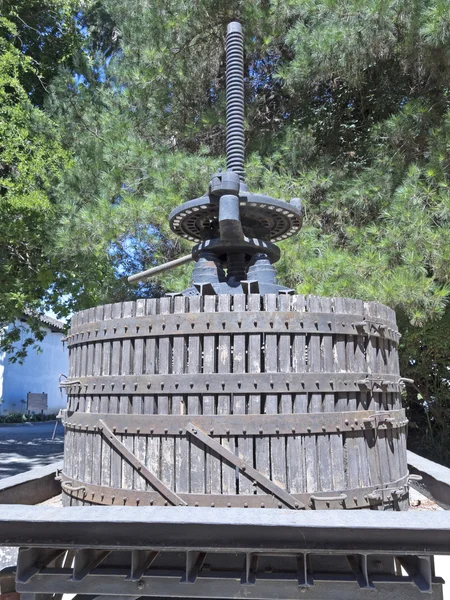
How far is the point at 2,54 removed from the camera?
12086 mm

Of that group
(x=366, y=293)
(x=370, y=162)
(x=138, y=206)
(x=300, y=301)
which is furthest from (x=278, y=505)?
(x=370, y=162)

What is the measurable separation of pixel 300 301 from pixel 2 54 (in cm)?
1173

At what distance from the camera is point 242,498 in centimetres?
320

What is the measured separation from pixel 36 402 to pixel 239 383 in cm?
3035

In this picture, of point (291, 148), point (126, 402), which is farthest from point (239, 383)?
point (291, 148)

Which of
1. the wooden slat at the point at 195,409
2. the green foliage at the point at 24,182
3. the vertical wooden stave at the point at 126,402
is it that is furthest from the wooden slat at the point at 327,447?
the green foliage at the point at 24,182

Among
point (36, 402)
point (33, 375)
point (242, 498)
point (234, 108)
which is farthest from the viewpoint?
point (33, 375)

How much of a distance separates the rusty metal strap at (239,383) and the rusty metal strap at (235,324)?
29 cm

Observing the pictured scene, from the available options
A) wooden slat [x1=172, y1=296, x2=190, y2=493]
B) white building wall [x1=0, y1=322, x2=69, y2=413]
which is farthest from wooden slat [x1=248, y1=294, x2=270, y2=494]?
white building wall [x1=0, y1=322, x2=69, y2=413]

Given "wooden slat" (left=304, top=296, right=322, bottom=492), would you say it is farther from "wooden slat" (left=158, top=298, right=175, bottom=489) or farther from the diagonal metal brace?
"wooden slat" (left=158, top=298, right=175, bottom=489)

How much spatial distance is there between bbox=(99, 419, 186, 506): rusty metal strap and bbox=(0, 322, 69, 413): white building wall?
86.8 feet

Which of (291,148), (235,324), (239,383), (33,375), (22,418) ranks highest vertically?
(291,148)

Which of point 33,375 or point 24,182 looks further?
point 33,375

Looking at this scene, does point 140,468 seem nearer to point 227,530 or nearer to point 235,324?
point 227,530
